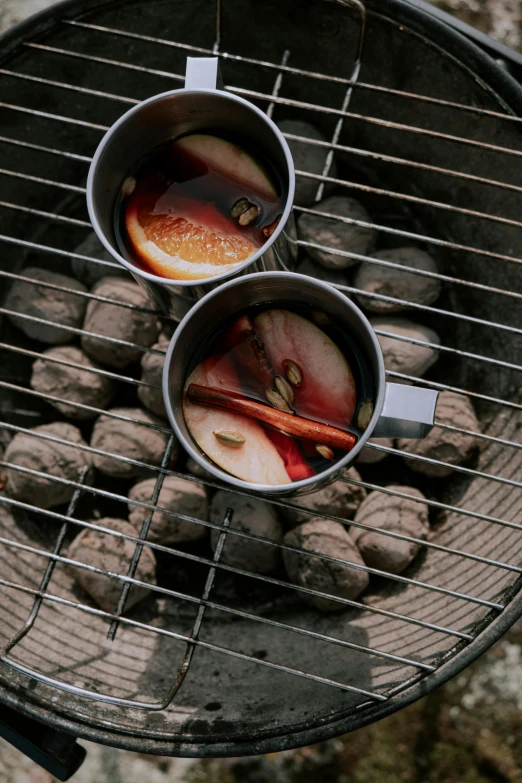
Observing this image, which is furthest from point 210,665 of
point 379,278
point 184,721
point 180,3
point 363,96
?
point 180,3

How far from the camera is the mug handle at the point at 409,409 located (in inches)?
45.6

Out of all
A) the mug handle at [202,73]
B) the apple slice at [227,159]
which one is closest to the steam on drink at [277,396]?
the apple slice at [227,159]

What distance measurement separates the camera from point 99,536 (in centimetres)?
163

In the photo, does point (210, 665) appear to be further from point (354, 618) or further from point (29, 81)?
point (29, 81)

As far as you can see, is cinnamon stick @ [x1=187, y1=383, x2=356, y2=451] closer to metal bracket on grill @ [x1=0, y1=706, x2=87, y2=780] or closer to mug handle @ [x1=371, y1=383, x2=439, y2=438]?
mug handle @ [x1=371, y1=383, x2=439, y2=438]

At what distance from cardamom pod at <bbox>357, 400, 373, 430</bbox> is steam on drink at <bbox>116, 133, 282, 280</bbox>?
1.21ft

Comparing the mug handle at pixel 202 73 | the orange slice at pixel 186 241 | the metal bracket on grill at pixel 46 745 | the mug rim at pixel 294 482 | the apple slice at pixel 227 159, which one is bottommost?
the metal bracket on grill at pixel 46 745

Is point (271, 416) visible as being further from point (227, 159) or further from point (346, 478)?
point (227, 159)

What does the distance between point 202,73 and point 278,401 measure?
2.11 feet

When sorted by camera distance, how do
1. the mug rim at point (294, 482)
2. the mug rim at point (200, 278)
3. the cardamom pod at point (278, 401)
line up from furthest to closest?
the cardamom pod at point (278, 401) → the mug rim at point (200, 278) → the mug rim at point (294, 482)

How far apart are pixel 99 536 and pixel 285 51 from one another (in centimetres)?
125

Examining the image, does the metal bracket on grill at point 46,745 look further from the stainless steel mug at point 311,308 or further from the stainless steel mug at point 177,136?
the stainless steel mug at point 177,136

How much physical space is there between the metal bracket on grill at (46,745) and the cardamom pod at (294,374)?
0.82 meters

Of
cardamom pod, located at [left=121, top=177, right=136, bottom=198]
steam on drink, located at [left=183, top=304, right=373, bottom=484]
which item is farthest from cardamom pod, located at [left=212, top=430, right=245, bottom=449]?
cardamom pod, located at [left=121, top=177, right=136, bottom=198]
